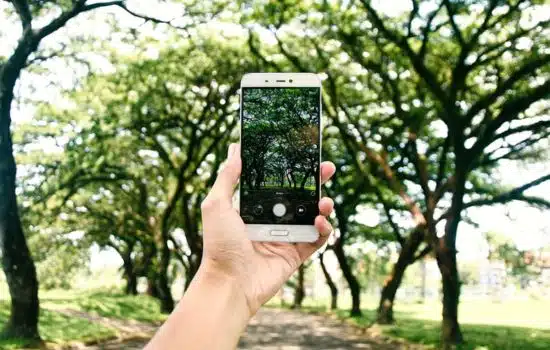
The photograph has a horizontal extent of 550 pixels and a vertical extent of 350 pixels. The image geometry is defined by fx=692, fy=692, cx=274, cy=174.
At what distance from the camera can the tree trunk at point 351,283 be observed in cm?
3081

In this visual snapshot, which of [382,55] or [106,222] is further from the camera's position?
[106,222]

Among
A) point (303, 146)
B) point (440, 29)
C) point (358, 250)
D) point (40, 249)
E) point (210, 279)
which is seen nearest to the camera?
point (210, 279)

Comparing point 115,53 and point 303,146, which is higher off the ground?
point 115,53

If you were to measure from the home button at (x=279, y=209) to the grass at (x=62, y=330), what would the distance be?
465 inches

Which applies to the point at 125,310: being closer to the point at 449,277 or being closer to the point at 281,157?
the point at 449,277

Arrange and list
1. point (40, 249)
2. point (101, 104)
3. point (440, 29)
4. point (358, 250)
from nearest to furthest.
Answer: point (440, 29) < point (101, 104) < point (40, 249) < point (358, 250)

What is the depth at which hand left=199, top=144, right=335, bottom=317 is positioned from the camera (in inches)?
90.4

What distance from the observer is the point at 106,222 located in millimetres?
36625

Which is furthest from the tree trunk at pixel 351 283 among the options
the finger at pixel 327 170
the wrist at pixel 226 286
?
the wrist at pixel 226 286

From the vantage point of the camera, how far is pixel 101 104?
858 inches

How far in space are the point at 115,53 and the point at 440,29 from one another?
9111 mm

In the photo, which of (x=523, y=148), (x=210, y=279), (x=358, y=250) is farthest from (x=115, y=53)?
(x=358, y=250)

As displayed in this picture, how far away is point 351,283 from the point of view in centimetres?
3162

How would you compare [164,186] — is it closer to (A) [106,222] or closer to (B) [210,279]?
(A) [106,222]
